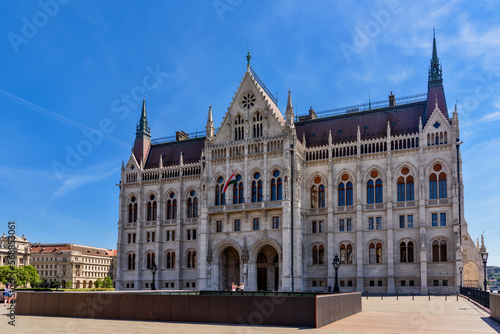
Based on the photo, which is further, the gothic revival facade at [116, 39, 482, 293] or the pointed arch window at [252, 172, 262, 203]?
the pointed arch window at [252, 172, 262, 203]

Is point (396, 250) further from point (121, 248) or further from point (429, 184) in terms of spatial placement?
point (121, 248)

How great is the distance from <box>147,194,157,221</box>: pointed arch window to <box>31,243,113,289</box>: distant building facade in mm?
102309

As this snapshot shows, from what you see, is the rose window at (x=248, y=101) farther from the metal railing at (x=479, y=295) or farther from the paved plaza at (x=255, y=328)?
the paved plaza at (x=255, y=328)

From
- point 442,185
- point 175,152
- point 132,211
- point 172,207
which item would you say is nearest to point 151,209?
point 132,211

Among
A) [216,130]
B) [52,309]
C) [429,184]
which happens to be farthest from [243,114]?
[52,309]

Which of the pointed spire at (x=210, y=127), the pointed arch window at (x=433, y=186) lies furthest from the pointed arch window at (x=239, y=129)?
the pointed arch window at (x=433, y=186)

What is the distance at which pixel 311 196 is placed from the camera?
65.1 meters

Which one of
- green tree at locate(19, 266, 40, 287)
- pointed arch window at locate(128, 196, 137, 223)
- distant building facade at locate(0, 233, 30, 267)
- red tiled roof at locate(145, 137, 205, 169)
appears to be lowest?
green tree at locate(19, 266, 40, 287)

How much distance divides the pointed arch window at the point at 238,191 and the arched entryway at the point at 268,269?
6.82 m

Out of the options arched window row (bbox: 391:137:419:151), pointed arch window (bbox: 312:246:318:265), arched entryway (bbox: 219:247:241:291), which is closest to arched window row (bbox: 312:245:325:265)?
pointed arch window (bbox: 312:246:318:265)

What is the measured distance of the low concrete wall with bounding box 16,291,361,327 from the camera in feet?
79.5

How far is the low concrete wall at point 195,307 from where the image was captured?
24.2 metres

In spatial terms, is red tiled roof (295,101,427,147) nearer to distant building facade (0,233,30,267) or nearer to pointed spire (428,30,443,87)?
pointed spire (428,30,443,87)

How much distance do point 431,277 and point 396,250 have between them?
4730 mm
